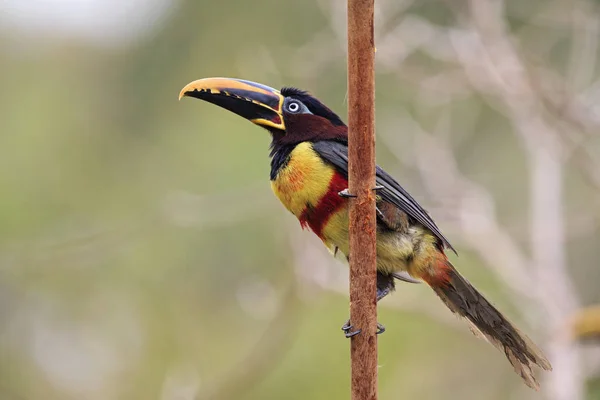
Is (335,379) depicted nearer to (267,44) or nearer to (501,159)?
(501,159)

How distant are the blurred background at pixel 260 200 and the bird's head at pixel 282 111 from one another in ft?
3.19

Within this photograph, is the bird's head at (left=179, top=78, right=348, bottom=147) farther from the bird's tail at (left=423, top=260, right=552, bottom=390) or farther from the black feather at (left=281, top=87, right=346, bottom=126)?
the bird's tail at (left=423, top=260, right=552, bottom=390)

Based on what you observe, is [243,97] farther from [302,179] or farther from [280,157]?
[302,179]

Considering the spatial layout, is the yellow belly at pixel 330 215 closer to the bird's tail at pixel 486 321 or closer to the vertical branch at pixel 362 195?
the bird's tail at pixel 486 321

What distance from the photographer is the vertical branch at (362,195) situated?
2309 mm

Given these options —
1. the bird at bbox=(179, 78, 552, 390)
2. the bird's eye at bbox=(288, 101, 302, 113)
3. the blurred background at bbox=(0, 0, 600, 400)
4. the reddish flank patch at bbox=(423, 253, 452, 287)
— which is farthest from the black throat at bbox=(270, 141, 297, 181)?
the blurred background at bbox=(0, 0, 600, 400)

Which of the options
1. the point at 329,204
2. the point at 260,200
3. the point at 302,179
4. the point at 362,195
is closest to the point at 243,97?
the point at 302,179

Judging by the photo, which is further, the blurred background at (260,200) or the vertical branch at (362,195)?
the blurred background at (260,200)

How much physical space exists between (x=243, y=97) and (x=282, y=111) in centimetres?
18

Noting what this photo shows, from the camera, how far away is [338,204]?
3.08 metres

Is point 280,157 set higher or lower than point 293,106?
lower

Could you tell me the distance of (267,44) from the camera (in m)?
7.21

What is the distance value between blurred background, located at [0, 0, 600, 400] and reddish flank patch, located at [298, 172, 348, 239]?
106 centimetres

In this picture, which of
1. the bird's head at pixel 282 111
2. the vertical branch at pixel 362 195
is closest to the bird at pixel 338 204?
the bird's head at pixel 282 111
